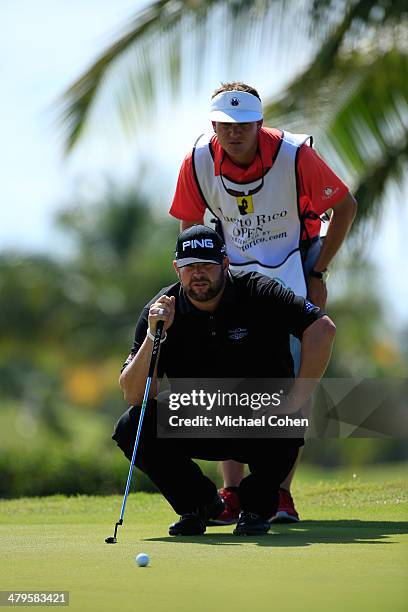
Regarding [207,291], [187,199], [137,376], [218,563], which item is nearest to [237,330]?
[207,291]

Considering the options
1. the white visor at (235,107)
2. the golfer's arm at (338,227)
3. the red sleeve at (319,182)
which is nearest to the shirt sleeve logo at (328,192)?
the red sleeve at (319,182)

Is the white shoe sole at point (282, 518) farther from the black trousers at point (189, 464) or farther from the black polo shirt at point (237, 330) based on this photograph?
A: the black polo shirt at point (237, 330)

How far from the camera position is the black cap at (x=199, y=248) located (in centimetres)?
621

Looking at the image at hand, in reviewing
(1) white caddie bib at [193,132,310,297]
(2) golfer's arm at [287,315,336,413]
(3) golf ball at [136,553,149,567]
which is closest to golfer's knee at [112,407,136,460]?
(2) golfer's arm at [287,315,336,413]

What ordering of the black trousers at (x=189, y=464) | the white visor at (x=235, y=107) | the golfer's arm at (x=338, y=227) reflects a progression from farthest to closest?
the golfer's arm at (x=338, y=227), the white visor at (x=235, y=107), the black trousers at (x=189, y=464)

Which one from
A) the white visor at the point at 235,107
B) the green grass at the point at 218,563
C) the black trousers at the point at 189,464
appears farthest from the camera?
the white visor at the point at 235,107

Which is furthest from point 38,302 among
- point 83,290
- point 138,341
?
point 138,341

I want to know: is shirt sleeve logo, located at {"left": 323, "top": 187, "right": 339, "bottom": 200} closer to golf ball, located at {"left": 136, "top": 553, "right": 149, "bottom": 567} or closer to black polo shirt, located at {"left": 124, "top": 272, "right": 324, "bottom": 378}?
black polo shirt, located at {"left": 124, "top": 272, "right": 324, "bottom": 378}

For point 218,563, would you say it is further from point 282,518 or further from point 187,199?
point 187,199

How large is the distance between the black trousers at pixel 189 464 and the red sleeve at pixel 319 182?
5.02ft

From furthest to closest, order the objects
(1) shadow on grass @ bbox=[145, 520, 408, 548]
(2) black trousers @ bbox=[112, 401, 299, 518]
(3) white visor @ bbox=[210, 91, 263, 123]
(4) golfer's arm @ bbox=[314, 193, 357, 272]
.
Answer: (4) golfer's arm @ bbox=[314, 193, 357, 272] < (3) white visor @ bbox=[210, 91, 263, 123] < (2) black trousers @ bbox=[112, 401, 299, 518] < (1) shadow on grass @ bbox=[145, 520, 408, 548]

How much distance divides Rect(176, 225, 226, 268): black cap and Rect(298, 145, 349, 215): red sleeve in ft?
3.54


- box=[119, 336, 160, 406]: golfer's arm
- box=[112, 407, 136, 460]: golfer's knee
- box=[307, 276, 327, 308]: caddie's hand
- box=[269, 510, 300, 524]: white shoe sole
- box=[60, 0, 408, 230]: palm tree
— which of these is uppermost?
box=[60, 0, 408, 230]: palm tree

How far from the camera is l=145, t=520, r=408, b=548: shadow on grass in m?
5.79
